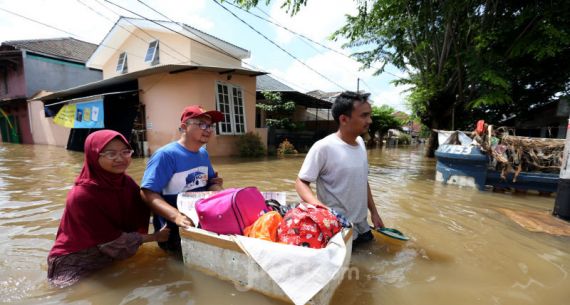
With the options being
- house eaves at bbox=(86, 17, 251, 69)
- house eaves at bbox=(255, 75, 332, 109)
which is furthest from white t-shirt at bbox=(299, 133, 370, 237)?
house eaves at bbox=(255, 75, 332, 109)

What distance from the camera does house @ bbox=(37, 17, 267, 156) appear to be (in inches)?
446

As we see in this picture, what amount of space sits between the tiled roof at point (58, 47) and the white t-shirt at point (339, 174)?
2397cm

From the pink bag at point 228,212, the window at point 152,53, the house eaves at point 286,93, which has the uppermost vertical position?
the window at point 152,53

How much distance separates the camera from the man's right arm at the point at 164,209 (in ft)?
7.47

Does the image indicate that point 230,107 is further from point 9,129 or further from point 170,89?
point 9,129

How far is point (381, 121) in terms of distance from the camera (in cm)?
2280

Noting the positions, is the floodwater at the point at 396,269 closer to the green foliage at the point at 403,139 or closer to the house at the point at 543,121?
the house at the point at 543,121

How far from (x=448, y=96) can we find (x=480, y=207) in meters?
7.66

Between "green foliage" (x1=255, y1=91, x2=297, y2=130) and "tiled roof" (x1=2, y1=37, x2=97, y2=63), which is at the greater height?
"tiled roof" (x1=2, y1=37, x2=97, y2=63)

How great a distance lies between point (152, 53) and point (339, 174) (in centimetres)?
1436

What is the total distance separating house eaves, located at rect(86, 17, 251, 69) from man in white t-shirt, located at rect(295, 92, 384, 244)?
11645mm

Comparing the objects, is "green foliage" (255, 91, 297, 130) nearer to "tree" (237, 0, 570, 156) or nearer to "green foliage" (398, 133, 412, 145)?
"tree" (237, 0, 570, 156)

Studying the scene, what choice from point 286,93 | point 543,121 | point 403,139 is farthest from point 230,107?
point 403,139

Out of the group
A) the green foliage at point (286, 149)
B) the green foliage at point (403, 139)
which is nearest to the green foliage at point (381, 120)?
the green foliage at point (403, 139)
